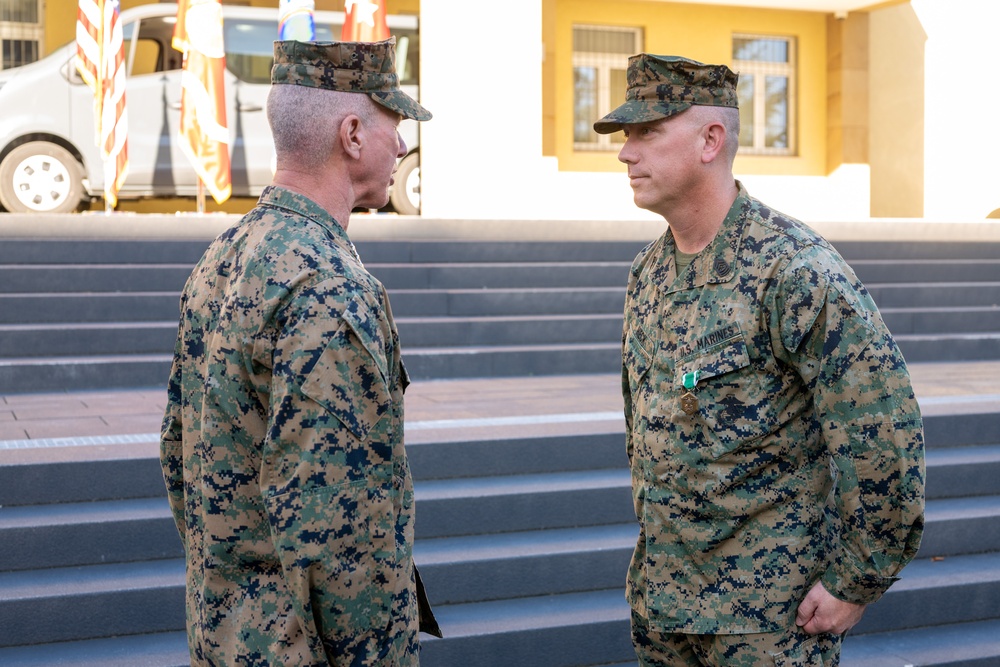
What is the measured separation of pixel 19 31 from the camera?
618 inches

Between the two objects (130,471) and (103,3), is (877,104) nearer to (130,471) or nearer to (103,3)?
(103,3)

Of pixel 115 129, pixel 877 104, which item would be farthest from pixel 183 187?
pixel 877 104

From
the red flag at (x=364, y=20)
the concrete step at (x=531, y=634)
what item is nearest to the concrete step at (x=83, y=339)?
the concrete step at (x=531, y=634)

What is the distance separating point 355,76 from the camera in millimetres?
1968

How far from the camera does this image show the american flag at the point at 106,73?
10.7 meters

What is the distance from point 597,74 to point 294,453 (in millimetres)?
16401

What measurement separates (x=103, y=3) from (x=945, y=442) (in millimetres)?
8869

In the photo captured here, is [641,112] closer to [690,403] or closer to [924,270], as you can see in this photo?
[690,403]

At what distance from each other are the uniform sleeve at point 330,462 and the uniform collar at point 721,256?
2.92 feet

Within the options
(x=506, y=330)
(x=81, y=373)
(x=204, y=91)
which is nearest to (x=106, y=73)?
(x=204, y=91)

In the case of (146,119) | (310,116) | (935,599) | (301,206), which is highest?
(146,119)

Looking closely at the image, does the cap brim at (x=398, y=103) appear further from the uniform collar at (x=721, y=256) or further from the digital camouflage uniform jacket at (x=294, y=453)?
the uniform collar at (x=721, y=256)

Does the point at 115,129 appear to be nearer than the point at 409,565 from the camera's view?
No

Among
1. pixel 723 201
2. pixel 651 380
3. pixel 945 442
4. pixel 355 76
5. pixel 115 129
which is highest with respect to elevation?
pixel 115 129
